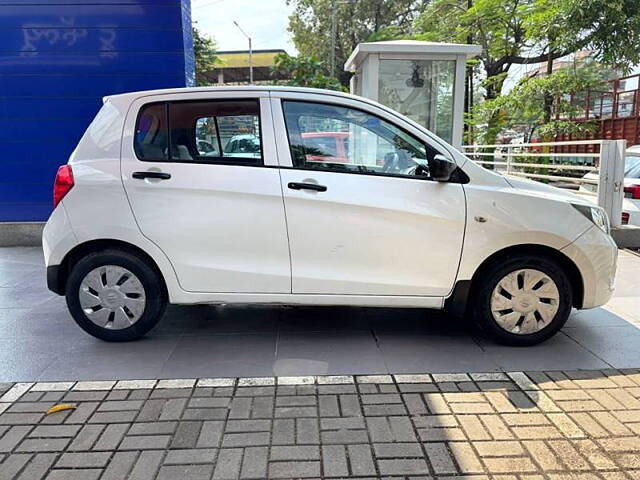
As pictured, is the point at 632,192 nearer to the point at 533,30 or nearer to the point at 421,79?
the point at 421,79

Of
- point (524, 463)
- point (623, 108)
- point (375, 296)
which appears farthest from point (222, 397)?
point (623, 108)

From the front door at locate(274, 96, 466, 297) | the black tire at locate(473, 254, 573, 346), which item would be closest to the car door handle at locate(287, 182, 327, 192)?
the front door at locate(274, 96, 466, 297)

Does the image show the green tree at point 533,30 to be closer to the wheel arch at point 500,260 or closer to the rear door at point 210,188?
the wheel arch at point 500,260

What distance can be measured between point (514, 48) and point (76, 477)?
59.0 feet

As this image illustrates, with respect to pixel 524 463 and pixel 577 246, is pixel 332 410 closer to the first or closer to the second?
pixel 524 463

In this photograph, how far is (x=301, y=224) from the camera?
370 centimetres

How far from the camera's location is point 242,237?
375 cm

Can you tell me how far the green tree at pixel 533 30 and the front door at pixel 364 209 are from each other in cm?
1082

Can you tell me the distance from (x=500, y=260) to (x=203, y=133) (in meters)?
2.39

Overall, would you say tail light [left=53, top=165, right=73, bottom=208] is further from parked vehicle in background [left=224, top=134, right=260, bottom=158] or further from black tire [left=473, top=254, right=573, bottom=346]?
black tire [left=473, top=254, right=573, bottom=346]

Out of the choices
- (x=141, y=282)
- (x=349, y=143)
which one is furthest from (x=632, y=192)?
(x=141, y=282)

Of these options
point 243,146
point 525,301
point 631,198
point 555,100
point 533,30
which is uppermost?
point 533,30

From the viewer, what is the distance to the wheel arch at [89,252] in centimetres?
389

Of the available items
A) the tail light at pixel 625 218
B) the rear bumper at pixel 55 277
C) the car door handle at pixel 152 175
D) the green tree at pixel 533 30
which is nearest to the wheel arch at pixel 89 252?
the rear bumper at pixel 55 277
